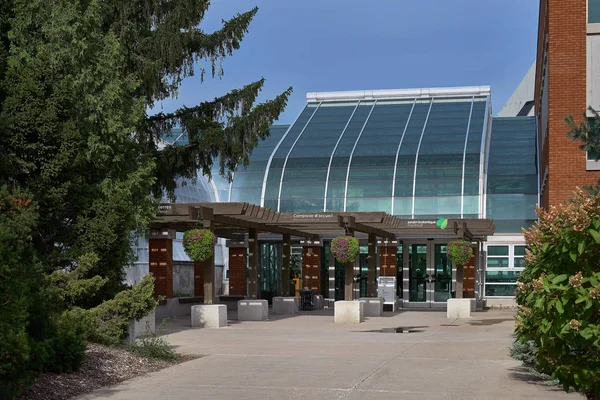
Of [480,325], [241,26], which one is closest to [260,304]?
[480,325]

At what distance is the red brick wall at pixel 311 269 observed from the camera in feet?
122

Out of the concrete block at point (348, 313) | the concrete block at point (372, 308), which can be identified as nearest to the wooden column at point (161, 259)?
the concrete block at point (348, 313)

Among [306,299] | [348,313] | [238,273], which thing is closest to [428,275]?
[306,299]

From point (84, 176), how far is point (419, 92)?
36.2m

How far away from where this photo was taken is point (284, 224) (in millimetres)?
28281

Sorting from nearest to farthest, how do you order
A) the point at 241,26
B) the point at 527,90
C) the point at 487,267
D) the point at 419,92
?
the point at 241,26, the point at 487,267, the point at 419,92, the point at 527,90

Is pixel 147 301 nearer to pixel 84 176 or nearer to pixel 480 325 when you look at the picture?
pixel 84 176

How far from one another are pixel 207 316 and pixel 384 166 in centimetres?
1852

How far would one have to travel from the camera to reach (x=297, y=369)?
12922 millimetres

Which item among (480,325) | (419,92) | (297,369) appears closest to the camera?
(297,369)

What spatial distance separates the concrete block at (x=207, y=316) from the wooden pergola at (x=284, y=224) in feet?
1.52

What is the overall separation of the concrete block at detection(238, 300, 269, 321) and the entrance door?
1318cm

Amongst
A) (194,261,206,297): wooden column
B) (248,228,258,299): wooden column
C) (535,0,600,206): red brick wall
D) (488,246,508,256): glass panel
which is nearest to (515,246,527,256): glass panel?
(488,246,508,256): glass panel

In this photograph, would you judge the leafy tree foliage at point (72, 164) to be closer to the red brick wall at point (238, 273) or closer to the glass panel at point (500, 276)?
the red brick wall at point (238, 273)
